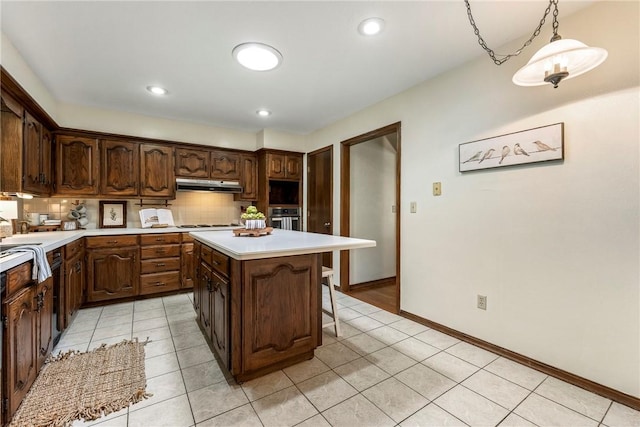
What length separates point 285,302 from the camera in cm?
185

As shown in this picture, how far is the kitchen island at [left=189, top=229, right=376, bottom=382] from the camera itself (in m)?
1.69

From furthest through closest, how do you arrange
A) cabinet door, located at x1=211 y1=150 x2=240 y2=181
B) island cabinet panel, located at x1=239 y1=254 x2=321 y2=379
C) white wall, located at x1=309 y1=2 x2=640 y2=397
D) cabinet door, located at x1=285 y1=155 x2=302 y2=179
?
cabinet door, located at x1=285 y1=155 x2=302 y2=179, cabinet door, located at x1=211 y1=150 x2=240 y2=181, island cabinet panel, located at x1=239 y1=254 x2=321 y2=379, white wall, located at x1=309 y1=2 x2=640 y2=397

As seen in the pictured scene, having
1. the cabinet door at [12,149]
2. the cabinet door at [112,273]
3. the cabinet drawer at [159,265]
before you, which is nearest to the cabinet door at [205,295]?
the cabinet drawer at [159,265]

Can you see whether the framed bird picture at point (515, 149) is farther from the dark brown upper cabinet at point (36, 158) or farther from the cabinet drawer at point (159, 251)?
the dark brown upper cabinet at point (36, 158)

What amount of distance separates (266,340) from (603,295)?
83.6 inches

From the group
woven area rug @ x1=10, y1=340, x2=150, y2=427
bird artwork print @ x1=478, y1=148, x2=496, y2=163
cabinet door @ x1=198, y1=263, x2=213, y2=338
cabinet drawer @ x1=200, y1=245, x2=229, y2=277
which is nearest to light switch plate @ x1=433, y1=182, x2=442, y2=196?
bird artwork print @ x1=478, y1=148, x2=496, y2=163

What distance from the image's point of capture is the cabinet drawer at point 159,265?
11.1 ft

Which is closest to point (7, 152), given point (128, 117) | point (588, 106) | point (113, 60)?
point (113, 60)

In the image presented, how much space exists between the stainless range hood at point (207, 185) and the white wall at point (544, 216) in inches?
106

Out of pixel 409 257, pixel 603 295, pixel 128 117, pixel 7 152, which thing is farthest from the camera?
pixel 128 117

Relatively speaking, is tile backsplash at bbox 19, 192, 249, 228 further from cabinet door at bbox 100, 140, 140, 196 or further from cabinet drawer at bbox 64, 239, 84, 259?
cabinet drawer at bbox 64, 239, 84, 259

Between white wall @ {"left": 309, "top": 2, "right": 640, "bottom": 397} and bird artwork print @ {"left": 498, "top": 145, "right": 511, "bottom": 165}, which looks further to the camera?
bird artwork print @ {"left": 498, "top": 145, "right": 511, "bottom": 165}

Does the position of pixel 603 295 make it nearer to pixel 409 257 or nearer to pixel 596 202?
pixel 596 202

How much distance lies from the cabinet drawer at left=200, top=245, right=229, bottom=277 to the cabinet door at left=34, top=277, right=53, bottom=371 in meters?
1.02
